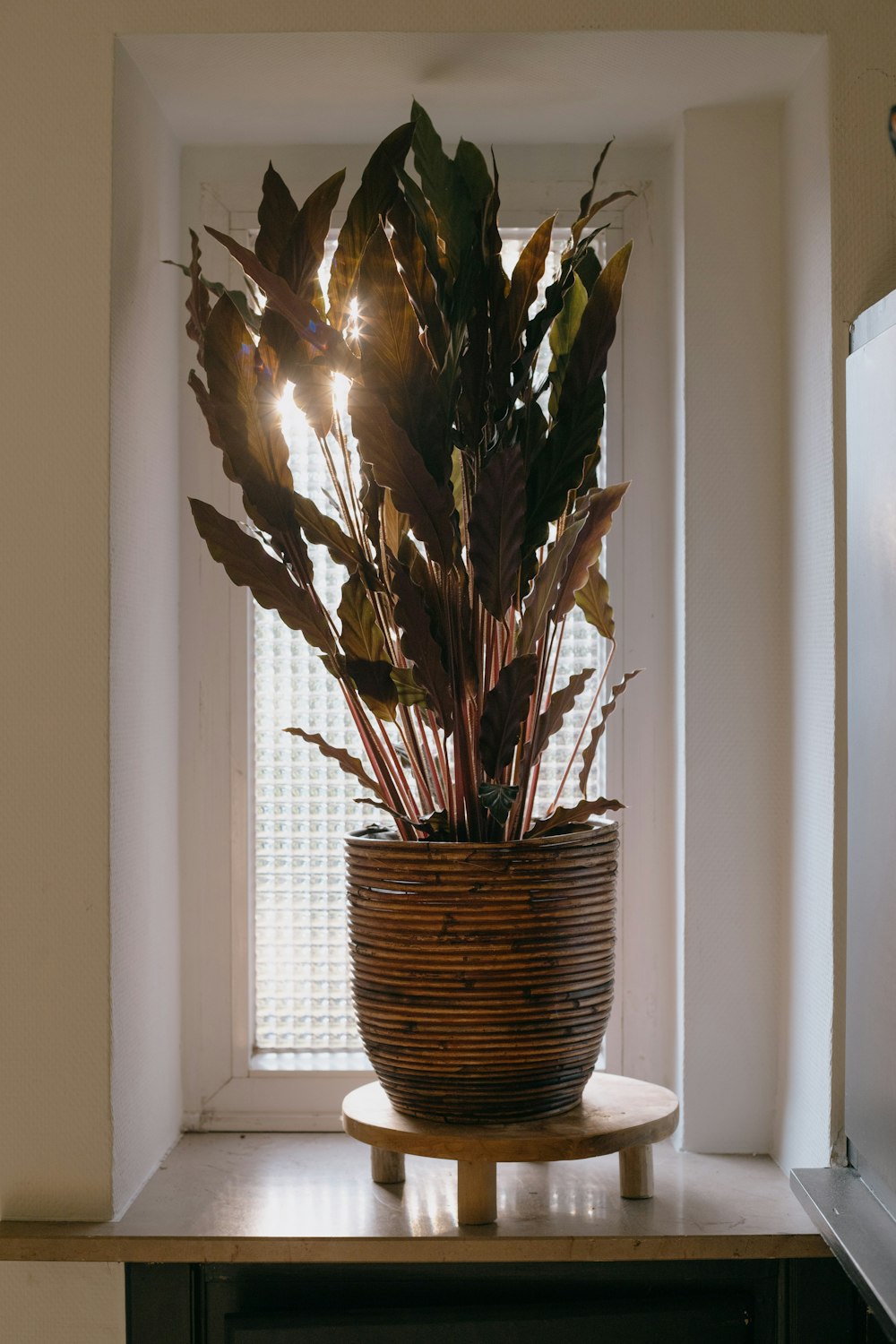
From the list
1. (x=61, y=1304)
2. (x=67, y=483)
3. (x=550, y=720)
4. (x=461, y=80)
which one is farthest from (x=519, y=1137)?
(x=461, y=80)

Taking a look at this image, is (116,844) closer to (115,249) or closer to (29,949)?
(29,949)

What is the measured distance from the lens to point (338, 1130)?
167 centimetres

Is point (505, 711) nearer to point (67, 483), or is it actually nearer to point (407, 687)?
point (407, 687)

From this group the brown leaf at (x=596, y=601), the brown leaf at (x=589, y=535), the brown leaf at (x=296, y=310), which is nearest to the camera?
the brown leaf at (x=296, y=310)

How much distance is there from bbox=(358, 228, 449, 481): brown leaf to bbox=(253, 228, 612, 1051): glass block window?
46 centimetres

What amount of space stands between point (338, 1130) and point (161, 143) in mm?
1383

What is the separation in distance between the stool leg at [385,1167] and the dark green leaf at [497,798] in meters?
0.50

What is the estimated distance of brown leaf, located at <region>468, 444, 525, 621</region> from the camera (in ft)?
4.02

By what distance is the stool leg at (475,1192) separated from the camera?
4.31 ft

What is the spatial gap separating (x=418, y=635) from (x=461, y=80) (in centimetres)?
73

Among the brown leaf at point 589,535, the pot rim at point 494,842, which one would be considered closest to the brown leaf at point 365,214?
the brown leaf at point 589,535

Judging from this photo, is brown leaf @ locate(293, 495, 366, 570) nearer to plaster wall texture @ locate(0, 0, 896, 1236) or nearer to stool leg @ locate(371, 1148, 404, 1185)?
plaster wall texture @ locate(0, 0, 896, 1236)

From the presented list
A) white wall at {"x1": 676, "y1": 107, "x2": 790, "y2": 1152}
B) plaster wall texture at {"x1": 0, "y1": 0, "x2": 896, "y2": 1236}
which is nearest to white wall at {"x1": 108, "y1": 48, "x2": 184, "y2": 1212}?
plaster wall texture at {"x1": 0, "y1": 0, "x2": 896, "y2": 1236}

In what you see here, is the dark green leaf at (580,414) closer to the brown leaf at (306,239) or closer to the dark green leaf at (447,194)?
the dark green leaf at (447,194)
